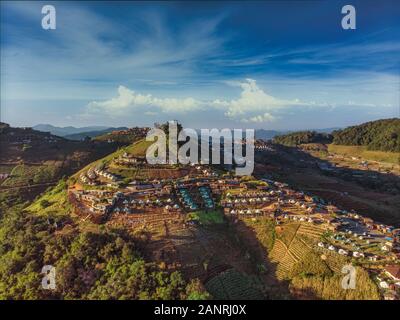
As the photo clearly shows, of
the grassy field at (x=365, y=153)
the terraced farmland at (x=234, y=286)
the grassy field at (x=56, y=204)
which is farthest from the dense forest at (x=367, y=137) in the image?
the grassy field at (x=56, y=204)

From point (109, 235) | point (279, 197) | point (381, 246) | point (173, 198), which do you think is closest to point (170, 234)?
point (109, 235)

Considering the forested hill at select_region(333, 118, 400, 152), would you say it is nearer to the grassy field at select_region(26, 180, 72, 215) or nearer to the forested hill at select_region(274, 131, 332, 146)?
the forested hill at select_region(274, 131, 332, 146)

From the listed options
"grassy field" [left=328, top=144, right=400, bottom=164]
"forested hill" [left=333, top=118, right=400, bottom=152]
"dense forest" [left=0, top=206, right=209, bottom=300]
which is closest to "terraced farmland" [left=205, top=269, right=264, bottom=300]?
"dense forest" [left=0, top=206, right=209, bottom=300]

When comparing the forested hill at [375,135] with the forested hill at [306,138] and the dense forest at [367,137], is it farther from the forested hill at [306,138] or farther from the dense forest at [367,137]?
the forested hill at [306,138]

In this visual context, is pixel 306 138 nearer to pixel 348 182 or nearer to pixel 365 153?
pixel 365 153

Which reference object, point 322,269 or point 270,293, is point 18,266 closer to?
point 270,293

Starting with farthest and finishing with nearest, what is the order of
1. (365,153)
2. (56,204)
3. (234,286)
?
(365,153), (56,204), (234,286)

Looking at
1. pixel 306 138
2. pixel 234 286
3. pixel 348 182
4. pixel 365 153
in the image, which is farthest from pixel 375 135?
pixel 234 286
